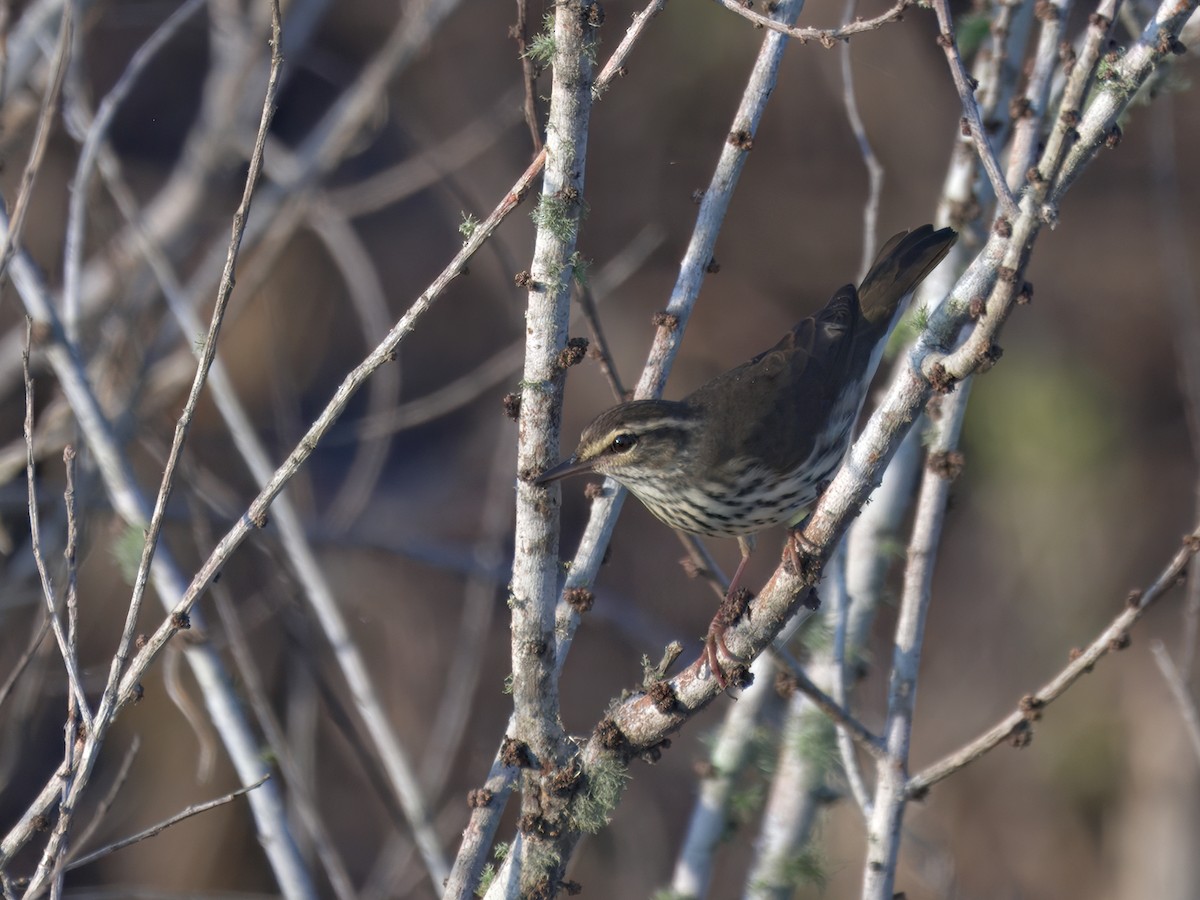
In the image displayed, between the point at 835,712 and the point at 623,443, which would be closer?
the point at 835,712

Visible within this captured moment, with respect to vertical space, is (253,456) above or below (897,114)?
below

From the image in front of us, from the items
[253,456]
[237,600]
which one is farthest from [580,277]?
[237,600]

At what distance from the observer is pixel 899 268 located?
457 cm

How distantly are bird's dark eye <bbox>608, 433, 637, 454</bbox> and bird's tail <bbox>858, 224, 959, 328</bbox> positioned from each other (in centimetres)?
125

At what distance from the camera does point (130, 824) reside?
9852 mm

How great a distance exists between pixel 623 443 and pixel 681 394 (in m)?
7.86

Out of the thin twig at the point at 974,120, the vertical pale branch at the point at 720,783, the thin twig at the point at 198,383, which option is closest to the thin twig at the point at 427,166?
A: the vertical pale branch at the point at 720,783

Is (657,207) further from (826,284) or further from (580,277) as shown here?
(580,277)

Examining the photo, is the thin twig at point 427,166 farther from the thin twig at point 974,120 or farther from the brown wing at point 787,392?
the thin twig at point 974,120

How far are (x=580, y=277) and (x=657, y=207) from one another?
29.5 feet

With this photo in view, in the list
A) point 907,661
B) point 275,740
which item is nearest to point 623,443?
point 907,661

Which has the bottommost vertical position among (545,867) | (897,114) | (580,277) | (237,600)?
(545,867)

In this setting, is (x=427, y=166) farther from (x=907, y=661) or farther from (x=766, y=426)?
(x=907, y=661)

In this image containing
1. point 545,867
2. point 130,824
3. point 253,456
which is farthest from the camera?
point 130,824
